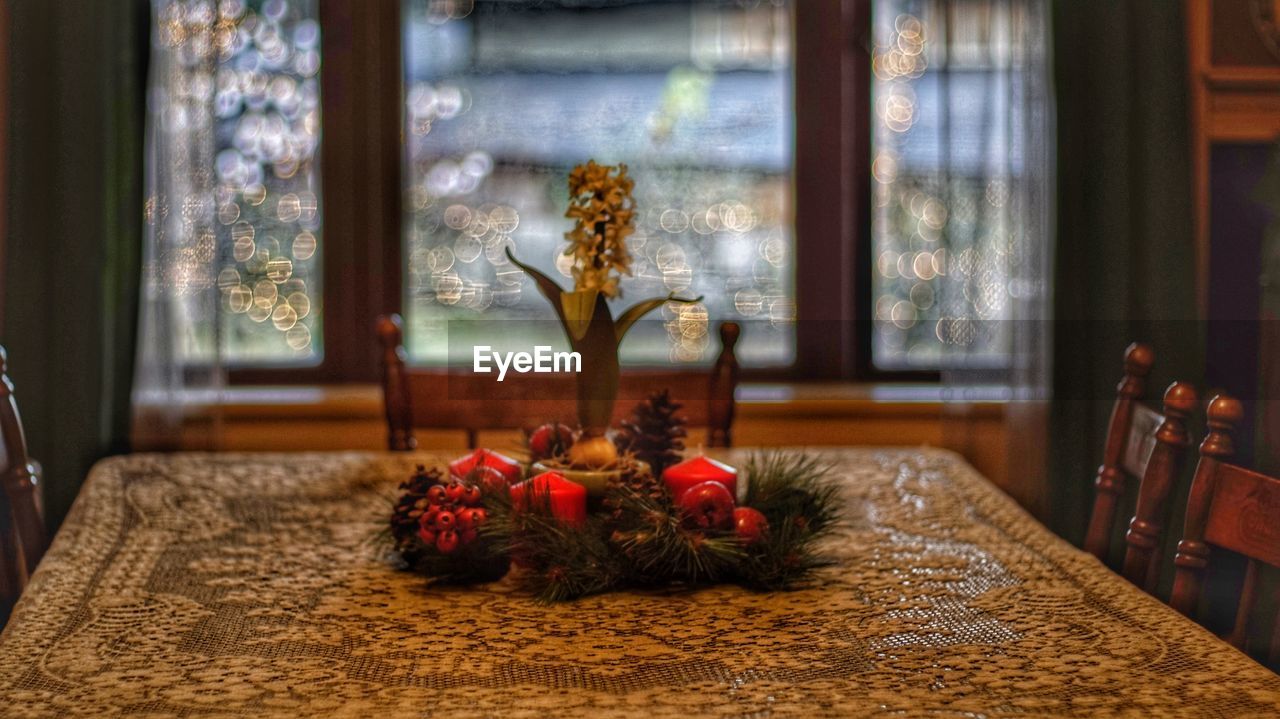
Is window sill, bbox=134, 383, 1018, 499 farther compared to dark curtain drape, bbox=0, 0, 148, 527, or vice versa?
window sill, bbox=134, 383, 1018, 499

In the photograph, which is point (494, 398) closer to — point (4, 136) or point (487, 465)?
point (487, 465)

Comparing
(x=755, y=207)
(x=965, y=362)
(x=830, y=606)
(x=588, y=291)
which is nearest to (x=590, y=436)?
(x=588, y=291)

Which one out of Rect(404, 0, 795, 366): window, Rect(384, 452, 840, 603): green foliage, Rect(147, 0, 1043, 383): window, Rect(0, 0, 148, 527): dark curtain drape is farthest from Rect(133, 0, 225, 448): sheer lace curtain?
Rect(384, 452, 840, 603): green foliage

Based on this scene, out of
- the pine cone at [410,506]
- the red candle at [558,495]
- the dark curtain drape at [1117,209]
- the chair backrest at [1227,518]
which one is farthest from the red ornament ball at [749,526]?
the dark curtain drape at [1117,209]

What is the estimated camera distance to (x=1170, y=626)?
2.93ft

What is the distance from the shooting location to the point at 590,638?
901mm

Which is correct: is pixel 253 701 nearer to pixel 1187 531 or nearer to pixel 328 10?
pixel 1187 531

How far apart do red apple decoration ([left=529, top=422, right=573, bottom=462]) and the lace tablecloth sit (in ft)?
0.61

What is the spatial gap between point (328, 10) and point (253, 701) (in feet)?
7.54

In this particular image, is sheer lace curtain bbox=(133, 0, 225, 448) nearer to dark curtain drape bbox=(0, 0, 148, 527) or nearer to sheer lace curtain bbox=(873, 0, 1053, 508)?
dark curtain drape bbox=(0, 0, 148, 527)

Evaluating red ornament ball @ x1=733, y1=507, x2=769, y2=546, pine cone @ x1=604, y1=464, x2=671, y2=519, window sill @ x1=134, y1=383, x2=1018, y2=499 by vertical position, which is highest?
pine cone @ x1=604, y1=464, x2=671, y2=519

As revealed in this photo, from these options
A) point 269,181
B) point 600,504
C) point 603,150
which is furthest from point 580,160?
point 600,504

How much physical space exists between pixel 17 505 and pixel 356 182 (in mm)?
1538

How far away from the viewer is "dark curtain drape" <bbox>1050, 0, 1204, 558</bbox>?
242 cm
